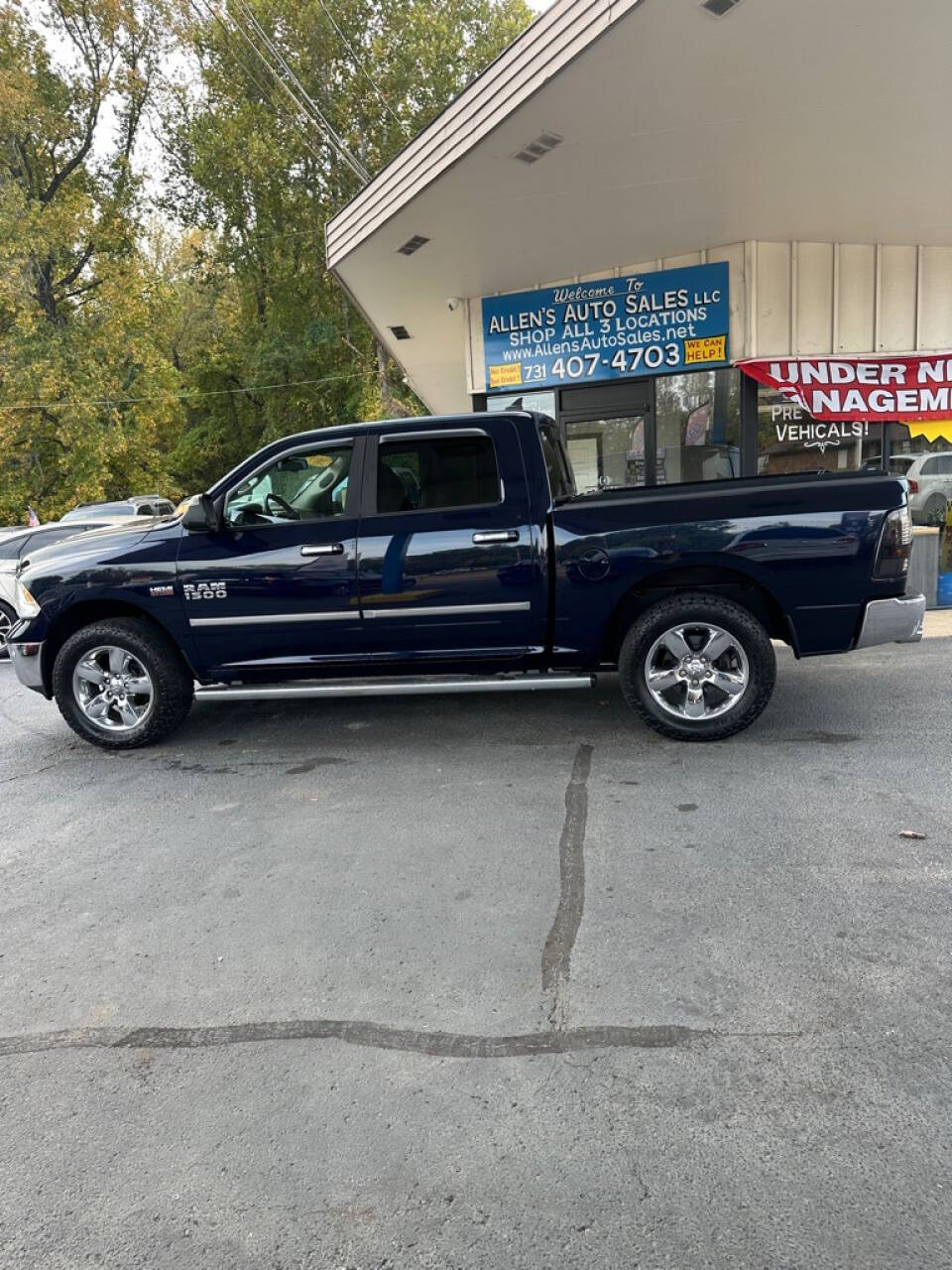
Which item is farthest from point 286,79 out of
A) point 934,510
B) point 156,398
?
→ point 934,510

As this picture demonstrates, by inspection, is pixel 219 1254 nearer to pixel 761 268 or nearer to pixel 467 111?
pixel 467 111

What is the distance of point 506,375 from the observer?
11.5 metres

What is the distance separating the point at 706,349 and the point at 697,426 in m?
0.93

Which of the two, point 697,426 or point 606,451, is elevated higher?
point 697,426

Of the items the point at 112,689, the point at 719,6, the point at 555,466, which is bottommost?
the point at 112,689

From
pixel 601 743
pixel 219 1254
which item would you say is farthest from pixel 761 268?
pixel 219 1254

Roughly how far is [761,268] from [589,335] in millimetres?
2164

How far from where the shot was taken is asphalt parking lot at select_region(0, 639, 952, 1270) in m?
2.00

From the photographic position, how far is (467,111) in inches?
268

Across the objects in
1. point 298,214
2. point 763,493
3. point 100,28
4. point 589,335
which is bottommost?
point 763,493

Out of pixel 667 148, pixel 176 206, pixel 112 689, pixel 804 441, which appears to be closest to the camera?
pixel 112 689

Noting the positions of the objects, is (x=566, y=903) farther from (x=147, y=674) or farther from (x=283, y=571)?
(x=147, y=674)

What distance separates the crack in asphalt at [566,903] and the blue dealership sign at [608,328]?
Result: 7312 millimetres

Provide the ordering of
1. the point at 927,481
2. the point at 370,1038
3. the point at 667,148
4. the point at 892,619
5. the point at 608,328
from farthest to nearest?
the point at 608,328
the point at 927,481
the point at 667,148
the point at 892,619
the point at 370,1038
